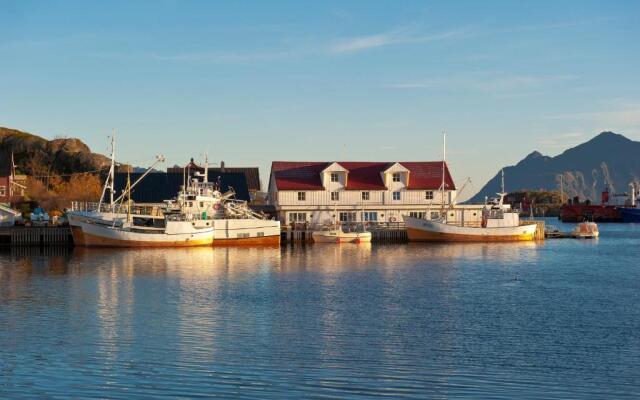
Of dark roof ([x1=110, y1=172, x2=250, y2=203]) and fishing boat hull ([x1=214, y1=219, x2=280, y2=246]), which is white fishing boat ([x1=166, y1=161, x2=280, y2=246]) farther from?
dark roof ([x1=110, y1=172, x2=250, y2=203])

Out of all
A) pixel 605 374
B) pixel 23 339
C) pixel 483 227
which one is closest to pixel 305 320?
pixel 23 339

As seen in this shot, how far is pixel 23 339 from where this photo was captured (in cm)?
2925

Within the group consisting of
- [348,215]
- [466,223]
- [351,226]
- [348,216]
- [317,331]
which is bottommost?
[317,331]

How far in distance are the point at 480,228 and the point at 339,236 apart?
49.8 feet

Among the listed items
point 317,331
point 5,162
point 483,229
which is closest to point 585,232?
point 483,229

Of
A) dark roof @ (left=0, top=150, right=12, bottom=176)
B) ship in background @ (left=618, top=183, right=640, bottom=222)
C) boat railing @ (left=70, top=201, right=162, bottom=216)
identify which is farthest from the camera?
ship in background @ (left=618, top=183, right=640, bottom=222)

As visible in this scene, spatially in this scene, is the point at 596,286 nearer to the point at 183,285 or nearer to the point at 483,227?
the point at 183,285

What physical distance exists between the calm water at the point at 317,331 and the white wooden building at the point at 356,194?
33.6 m

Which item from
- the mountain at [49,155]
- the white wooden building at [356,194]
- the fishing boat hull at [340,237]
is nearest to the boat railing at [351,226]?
the white wooden building at [356,194]

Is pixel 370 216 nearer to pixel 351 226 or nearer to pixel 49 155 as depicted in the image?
pixel 351 226

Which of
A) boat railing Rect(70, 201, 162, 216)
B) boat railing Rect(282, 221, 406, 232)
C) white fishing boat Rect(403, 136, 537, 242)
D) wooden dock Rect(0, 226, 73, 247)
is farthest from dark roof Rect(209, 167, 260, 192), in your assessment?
wooden dock Rect(0, 226, 73, 247)

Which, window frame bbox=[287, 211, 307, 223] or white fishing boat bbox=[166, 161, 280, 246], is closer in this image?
white fishing boat bbox=[166, 161, 280, 246]

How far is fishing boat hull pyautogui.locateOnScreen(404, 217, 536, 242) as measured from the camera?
85.6 m

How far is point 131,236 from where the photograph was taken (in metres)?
74.9
